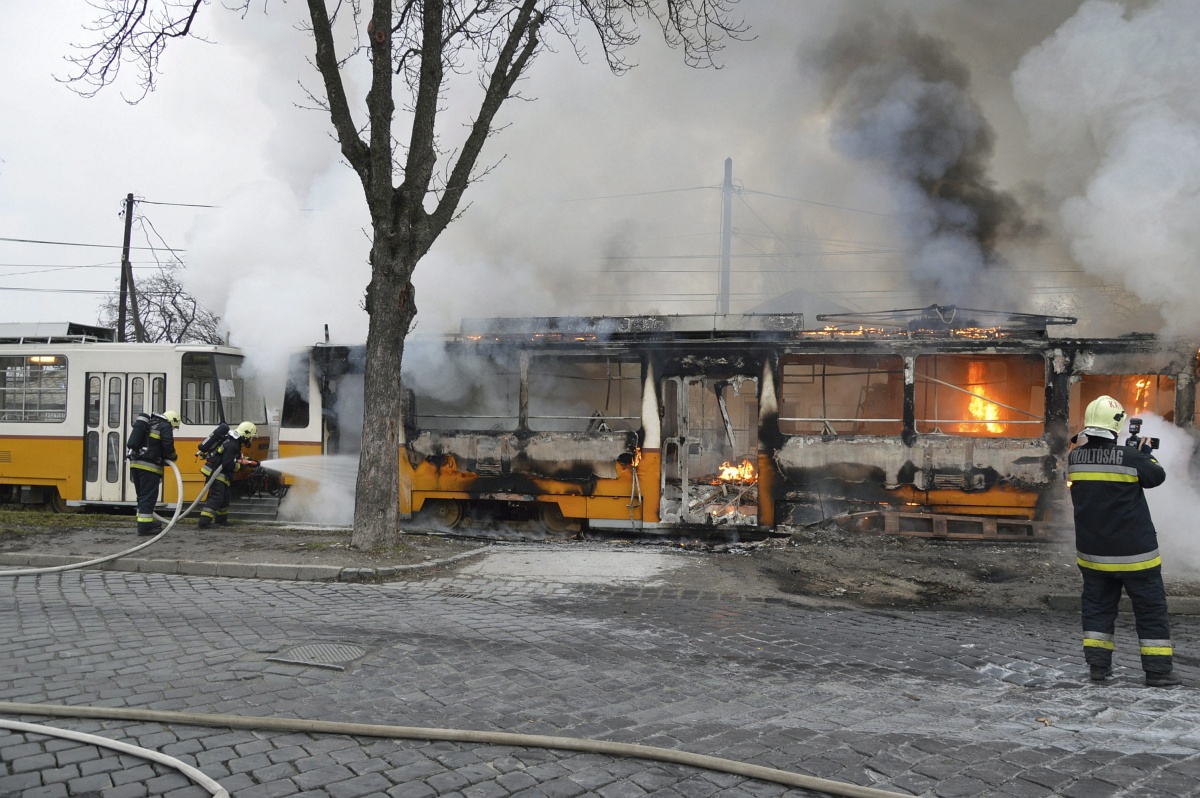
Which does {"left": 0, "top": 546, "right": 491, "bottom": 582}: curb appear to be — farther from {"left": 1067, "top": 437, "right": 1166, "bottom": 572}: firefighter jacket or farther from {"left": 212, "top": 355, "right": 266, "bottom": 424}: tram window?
{"left": 1067, "top": 437, "right": 1166, "bottom": 572}: firefighter jacket

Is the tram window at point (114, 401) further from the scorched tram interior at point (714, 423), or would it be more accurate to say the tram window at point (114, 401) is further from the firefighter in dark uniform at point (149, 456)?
the scorched tram interior at point (714, 423)

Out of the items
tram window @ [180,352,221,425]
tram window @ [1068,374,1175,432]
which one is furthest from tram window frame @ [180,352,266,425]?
tram window @ [1068,374,1175,432]

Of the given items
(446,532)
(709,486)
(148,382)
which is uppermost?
(148,382)

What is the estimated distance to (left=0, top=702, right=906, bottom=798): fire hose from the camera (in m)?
3.31

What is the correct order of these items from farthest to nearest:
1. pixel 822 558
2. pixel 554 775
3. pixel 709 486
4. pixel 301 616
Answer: pixel 709 486, pixel 822 558, pixel 301 616, pixel 554 775

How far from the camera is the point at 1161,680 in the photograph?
481 centimetres

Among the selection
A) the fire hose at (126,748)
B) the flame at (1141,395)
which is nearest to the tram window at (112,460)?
the fire hose at (126,748)

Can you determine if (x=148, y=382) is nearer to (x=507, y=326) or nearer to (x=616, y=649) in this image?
(x=507, y=326)

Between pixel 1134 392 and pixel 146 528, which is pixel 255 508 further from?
pixel 1134 392

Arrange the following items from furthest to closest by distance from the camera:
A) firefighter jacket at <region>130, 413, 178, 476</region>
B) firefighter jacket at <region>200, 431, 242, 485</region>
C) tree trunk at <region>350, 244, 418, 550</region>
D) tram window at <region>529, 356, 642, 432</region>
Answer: tram window at <region>529, 356, 642, 432</region>, firefighter jacket at <region>200, 431, 242, 485</region>, firefighter jacket at <region>130, 413, 178, 476</region>, tree trunk at <region>350, 244, 418, 550</region>

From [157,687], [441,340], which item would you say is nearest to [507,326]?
[441,340]

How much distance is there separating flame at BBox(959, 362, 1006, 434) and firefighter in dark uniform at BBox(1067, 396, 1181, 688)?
6027mm

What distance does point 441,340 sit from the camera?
11.0m

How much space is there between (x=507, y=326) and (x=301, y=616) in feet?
18.0
